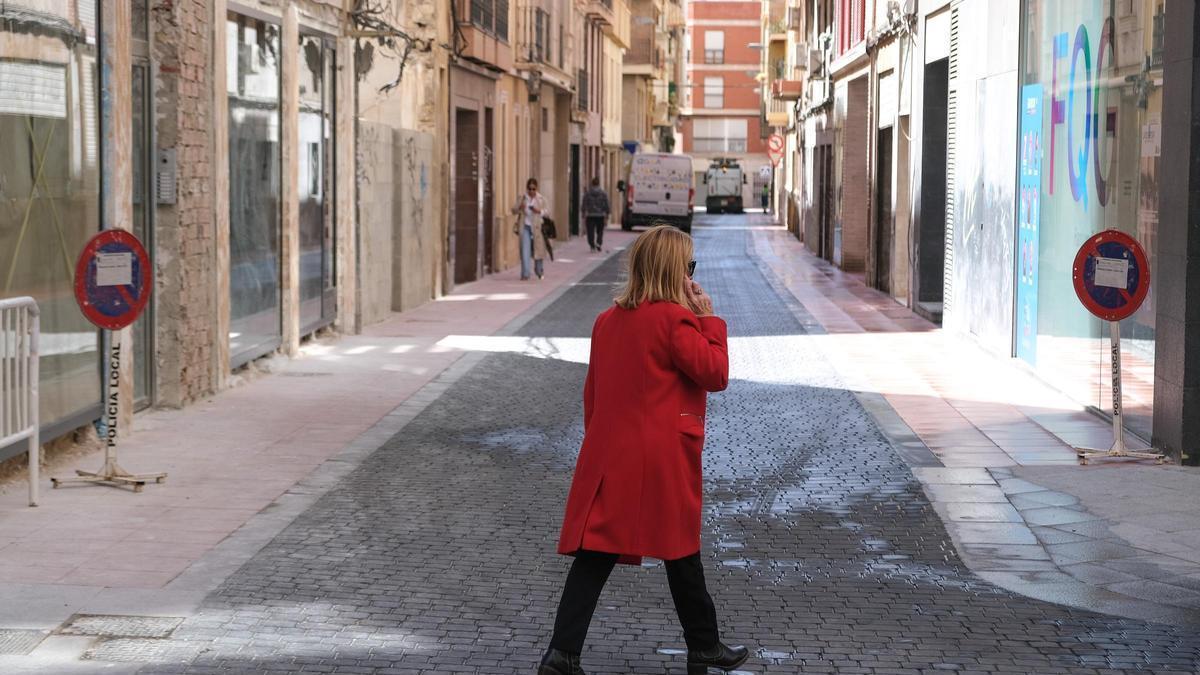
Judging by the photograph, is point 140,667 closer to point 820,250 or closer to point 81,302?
point 81,302

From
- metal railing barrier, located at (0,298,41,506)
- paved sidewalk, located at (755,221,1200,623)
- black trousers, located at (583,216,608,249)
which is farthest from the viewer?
black trousers, located at (583,216,608,249)

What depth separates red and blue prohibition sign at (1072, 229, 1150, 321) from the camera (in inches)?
388

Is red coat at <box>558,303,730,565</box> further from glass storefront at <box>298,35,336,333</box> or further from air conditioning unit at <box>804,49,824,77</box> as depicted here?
air conditioning unit at <box>804,49,824,77</box>

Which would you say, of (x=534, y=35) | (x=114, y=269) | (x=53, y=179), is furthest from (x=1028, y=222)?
(x=534, y=35)

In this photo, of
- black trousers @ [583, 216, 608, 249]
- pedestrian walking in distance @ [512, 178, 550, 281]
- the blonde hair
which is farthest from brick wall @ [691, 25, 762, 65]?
the blonde hair

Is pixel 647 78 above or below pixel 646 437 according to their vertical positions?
above

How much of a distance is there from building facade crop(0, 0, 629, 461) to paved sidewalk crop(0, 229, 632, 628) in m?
0.41

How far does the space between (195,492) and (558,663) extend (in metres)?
4.01

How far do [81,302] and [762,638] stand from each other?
4.19m

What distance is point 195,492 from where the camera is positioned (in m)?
8.88

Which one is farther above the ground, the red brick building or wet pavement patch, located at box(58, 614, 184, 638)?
the red brick building

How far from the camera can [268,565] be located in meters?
7.21

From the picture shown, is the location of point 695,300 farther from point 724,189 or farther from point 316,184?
point 724,189

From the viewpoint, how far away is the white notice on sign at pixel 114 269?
8.67 m
